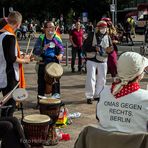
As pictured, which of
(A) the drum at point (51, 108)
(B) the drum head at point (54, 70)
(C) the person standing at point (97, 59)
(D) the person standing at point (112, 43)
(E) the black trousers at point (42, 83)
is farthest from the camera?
(D) the person standing at point (112, 43)

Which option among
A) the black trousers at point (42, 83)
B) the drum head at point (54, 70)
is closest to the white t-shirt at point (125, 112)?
the drum head at point (54, 70)

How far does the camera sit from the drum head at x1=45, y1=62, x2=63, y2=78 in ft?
26.5

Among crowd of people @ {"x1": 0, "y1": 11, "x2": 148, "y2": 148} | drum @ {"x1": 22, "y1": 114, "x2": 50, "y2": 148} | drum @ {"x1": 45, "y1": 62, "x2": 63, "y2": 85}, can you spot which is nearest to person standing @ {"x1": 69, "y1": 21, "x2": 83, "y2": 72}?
crowd of people @ {"x1": 0, "y1": 11, "x2": 148, "y2": 148}

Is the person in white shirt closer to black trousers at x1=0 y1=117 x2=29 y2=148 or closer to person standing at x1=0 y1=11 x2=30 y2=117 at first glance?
black trousers at x1=0 y1=117 x2=29 y2=148

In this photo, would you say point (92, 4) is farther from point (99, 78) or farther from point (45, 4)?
point (99, 78)

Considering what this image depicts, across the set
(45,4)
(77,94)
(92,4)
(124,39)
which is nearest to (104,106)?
(77,94)

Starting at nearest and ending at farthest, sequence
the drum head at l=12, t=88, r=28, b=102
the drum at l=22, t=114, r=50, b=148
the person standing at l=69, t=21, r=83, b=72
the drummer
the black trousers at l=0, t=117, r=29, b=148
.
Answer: the black trousers at l=0, t=117, r=29, b=148 < the drum head at l=12, t=88, r=28, b=102 < the drum at l=22, t=114, r=50, b=148 < the drummer < the person standing at l=69, t=21, r=83, b=72

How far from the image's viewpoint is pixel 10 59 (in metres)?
5.92

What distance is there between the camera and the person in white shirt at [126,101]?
11.0ft

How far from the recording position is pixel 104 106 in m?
3.52

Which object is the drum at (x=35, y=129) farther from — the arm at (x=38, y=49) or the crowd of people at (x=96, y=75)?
the arm at (x=38, y=49)

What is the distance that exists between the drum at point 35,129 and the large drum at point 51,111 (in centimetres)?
63

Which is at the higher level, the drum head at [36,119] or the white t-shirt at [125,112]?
the white t-shirt at [125,112]

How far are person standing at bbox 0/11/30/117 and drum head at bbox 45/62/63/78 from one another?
6.21 feet
